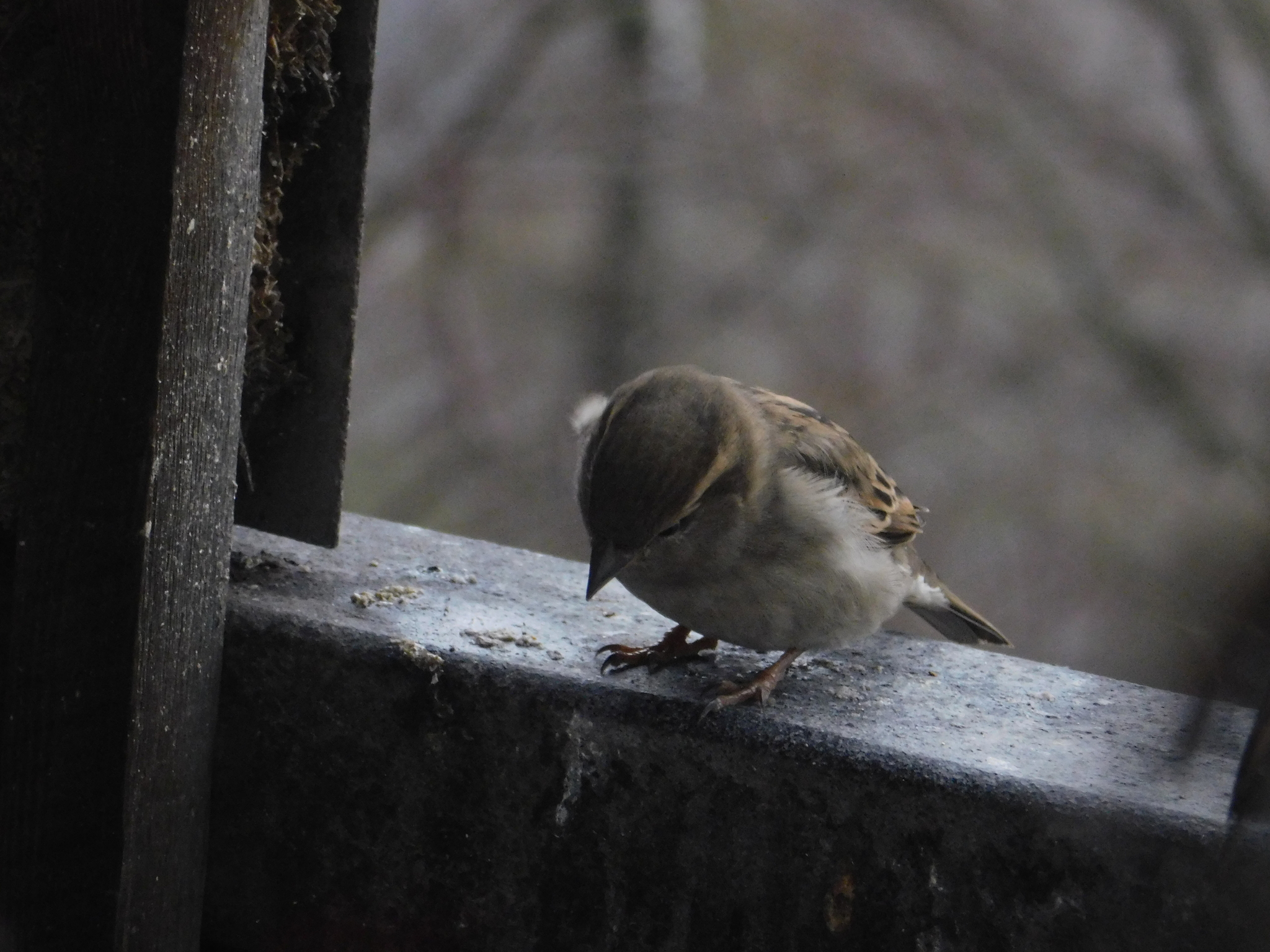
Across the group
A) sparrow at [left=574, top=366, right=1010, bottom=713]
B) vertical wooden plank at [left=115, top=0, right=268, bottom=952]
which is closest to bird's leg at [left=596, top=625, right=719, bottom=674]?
sparrow at [left=574, top=366, right=1010, bottom=713]

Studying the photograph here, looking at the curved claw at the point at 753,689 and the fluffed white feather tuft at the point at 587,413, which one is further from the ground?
the fluffed white feather tuft at the point at 587,413

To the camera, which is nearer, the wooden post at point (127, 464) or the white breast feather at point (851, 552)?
the wooden post at point (127, 464)

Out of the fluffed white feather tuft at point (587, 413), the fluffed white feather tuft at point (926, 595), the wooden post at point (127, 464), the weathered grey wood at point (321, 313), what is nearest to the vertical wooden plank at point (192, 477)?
the wooden post at point (127, 464)

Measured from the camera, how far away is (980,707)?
2.63m

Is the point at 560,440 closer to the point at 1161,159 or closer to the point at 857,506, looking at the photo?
the point at 1161,159

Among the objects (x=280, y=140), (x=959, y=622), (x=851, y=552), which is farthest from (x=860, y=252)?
(x=280, y=140)

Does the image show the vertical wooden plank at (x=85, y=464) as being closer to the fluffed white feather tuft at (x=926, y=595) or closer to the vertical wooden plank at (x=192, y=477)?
the vertical wooden plank at (x=192, y=477)

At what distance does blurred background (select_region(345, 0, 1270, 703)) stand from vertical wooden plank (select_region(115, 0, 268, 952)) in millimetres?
5144

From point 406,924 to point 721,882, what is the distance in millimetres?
650

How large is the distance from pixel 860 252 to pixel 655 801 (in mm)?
6070

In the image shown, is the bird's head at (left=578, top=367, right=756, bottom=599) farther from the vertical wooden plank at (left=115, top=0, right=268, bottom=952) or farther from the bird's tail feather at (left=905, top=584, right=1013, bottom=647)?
the bird's tail feather at (left=905, top=584, right=1013, bottom=647)

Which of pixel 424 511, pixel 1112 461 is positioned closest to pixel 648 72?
pixel 424 511

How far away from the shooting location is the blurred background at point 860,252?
23.0 ft

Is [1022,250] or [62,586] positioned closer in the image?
[62,586]
